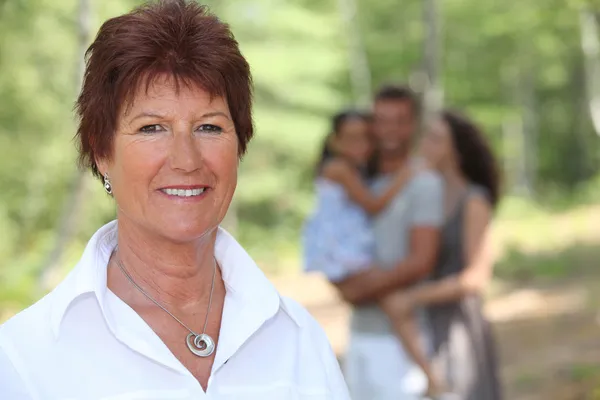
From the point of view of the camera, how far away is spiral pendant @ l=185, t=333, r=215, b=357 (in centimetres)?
196

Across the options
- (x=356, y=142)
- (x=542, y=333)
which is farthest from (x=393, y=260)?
(x=542, y=333)

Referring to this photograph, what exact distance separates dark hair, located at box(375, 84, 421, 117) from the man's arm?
0.44m

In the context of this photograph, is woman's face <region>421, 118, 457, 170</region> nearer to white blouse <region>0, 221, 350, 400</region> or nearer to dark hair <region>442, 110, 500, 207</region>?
dark hair <region>442, 110, 500, 207</region>

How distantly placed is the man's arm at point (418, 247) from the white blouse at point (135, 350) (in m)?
2.17

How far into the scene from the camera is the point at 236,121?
2031mm

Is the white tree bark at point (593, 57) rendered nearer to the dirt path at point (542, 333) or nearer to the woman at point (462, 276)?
the dirt path at point (542, 333)

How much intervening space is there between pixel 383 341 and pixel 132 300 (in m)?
2.68

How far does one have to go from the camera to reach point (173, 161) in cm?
189

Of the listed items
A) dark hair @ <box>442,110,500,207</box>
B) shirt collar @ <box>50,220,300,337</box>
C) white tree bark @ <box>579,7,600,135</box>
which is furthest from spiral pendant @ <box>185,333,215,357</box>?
white tree bark @ <box>579,7,600,135</box>

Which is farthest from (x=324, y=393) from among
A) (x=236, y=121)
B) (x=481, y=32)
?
(x=481, y=32)

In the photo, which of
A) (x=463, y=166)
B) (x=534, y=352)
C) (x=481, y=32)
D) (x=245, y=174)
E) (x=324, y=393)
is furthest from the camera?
(x=245, y=174)

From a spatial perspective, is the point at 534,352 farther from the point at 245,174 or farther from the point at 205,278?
the point at 245,174

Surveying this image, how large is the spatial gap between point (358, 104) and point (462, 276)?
24332 millimetres

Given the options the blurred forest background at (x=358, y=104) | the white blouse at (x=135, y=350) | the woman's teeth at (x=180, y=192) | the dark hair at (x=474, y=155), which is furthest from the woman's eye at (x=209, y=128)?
the blurred forest background at (x=358, y=104)
